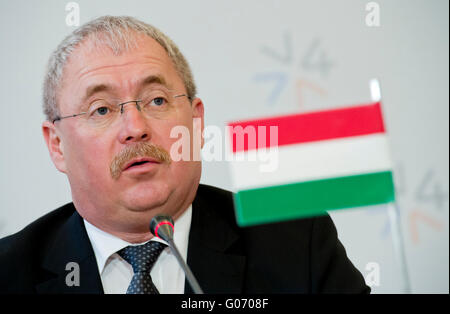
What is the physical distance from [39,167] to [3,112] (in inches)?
11.5

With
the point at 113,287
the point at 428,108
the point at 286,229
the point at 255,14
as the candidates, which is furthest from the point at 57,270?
the point at 428,108

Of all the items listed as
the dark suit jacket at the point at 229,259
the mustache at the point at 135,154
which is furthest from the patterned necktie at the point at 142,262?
the mustache at the point at 135,154

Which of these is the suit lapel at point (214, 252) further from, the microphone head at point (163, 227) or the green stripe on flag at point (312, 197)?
the microphone head at point (163, 227)

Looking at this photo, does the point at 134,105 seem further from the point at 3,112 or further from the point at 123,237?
the point at 3,112

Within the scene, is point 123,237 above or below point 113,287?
above

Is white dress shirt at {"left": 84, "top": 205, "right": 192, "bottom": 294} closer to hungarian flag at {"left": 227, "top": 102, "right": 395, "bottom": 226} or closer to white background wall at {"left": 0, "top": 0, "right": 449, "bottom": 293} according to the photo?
hungarian flag at {"left": 227, "top": 102, "right": 395, "bottom": 226}

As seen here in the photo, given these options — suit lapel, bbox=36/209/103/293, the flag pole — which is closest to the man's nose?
suit lapel, bbox=36/209/103/293

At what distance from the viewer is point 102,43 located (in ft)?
5.65

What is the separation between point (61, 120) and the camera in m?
1.77

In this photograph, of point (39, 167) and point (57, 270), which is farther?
point (39, 167)

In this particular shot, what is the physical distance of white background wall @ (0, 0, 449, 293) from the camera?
2.37 m

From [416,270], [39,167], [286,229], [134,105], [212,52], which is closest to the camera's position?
[134,105]

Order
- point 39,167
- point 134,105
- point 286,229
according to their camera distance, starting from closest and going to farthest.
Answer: point 134,105 < point 286,229 < point 39,167

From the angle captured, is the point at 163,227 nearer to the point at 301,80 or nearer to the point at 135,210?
the point at 135,210
